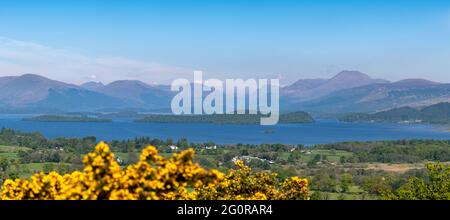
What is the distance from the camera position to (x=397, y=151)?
112125 millimetres

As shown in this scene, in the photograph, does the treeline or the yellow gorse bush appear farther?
the treeline

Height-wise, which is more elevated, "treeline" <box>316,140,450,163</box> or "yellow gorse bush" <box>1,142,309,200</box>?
"yellow gorse bush" <box>1,142,309,200</box>

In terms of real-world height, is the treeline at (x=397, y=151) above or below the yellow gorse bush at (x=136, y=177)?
below

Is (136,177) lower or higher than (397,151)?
higher

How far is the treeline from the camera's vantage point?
104188 millimetres

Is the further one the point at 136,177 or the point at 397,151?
the point at 397,151

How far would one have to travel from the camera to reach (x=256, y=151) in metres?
112

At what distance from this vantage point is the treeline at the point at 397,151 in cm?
10419

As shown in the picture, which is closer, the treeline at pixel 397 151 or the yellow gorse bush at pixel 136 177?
the yellow gorse bush at pixel 136 177
